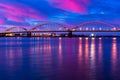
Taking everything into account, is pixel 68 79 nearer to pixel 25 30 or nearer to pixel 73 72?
pixel 73 72

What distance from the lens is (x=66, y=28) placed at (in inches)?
4729

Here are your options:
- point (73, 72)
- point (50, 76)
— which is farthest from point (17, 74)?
point (73, 72)

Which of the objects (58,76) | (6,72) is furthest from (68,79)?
(6,72)

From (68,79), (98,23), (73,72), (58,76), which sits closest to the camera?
(68,79)

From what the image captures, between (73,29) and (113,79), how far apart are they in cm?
10684

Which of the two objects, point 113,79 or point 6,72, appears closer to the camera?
point 113,79

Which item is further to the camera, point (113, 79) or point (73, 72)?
point (73, 72)

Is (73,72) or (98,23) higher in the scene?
(98,23)

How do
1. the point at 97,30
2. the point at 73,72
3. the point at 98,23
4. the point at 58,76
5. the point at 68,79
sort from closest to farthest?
the point at 68,79
the point at 58,76
the point at 73,72
the point at 97,30
the point at 98,23

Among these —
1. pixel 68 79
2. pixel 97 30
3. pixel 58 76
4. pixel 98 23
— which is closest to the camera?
pixel 68 79

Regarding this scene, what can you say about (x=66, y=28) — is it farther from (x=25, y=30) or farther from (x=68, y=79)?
(x=68, y=79)

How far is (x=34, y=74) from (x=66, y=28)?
349 feet

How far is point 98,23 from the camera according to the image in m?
117

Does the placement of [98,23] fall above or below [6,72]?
above
